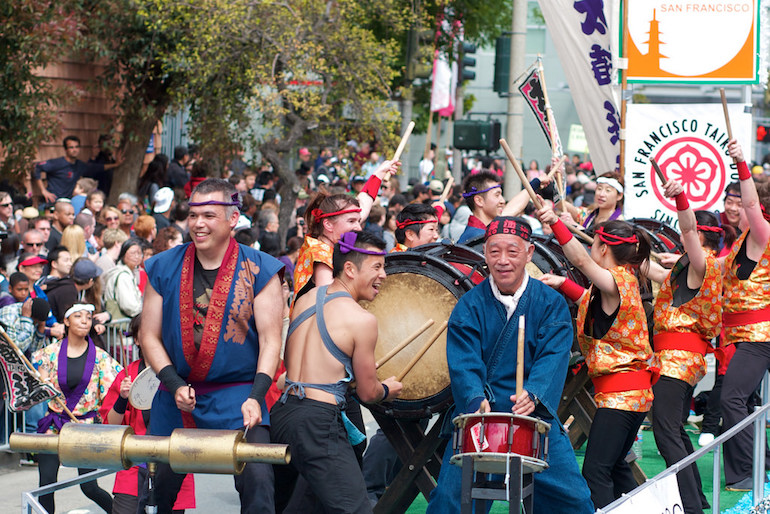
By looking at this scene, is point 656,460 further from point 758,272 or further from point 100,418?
point 100,418

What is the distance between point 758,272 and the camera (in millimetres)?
7352

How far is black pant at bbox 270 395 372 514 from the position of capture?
205 inches

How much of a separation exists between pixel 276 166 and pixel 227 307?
11009 mm

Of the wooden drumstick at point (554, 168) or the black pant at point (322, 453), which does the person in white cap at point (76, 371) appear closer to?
the black pant at point (322, 453)

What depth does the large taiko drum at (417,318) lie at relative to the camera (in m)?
6.25

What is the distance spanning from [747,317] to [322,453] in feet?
11.5

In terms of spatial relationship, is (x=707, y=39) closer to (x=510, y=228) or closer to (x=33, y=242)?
(x=510, y=228)

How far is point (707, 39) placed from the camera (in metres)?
9.45

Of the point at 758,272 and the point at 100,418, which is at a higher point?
the point at 758,272

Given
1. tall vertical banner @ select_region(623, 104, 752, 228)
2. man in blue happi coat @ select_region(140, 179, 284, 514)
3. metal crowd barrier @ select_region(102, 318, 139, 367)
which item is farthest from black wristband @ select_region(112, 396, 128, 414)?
tall vertical banner @ select_region(623, 104, 752, 228)

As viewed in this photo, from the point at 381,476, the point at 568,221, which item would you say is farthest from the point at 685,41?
the point at 381,476

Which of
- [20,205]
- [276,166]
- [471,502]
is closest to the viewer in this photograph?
[471,502]

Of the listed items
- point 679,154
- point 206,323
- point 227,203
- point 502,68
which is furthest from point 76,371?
point 502,68

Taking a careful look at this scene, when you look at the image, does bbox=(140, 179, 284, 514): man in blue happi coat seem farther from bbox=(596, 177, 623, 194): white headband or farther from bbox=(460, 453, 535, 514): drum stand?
bbox=(596, 177, 623, 194): white headband
